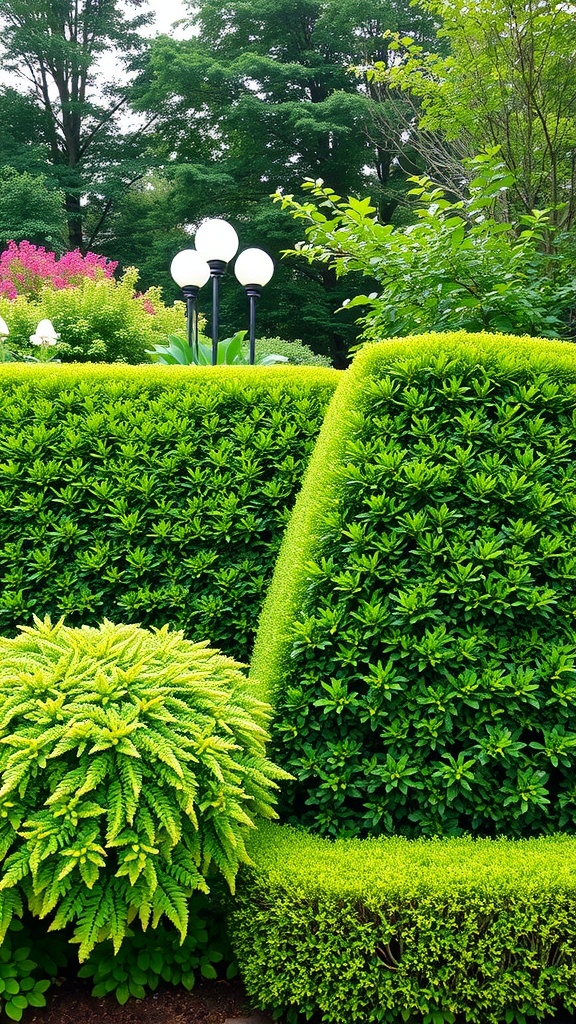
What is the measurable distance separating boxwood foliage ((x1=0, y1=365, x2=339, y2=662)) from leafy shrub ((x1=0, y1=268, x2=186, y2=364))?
25.5 feet

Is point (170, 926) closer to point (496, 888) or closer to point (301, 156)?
point (496, 888)

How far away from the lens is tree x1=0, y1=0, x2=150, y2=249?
22.7m

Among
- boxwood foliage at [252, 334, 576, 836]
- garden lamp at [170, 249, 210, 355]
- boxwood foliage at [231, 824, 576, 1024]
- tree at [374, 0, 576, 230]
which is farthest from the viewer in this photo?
garden lamp at [170, 249, 210, 355]

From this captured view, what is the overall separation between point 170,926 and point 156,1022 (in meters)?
0.25

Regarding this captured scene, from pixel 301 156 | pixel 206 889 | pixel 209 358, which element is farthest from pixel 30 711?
pixel 301 156

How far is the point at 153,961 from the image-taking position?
205cm

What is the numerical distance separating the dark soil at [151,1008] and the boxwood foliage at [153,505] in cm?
162

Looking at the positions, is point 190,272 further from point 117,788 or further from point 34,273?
point 34,273

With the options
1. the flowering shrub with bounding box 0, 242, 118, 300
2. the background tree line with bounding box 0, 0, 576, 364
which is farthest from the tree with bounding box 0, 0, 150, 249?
the flowering shrub with bounding box 0, 242, 118, 300

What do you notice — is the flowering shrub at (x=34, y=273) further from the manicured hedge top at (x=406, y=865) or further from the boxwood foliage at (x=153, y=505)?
the manicured hedge top at (x=406, y=865)

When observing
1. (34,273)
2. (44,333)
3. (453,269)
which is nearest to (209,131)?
(34,273)

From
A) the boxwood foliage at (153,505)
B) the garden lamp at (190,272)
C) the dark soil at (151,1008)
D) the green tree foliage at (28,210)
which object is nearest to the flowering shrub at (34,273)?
the green tree foliage at (28,210)

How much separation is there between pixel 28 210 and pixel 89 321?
10955 mm

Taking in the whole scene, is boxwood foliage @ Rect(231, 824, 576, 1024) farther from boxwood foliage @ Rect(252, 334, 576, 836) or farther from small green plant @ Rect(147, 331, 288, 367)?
small green plant @ Rect(147, 331, 288, 367)
